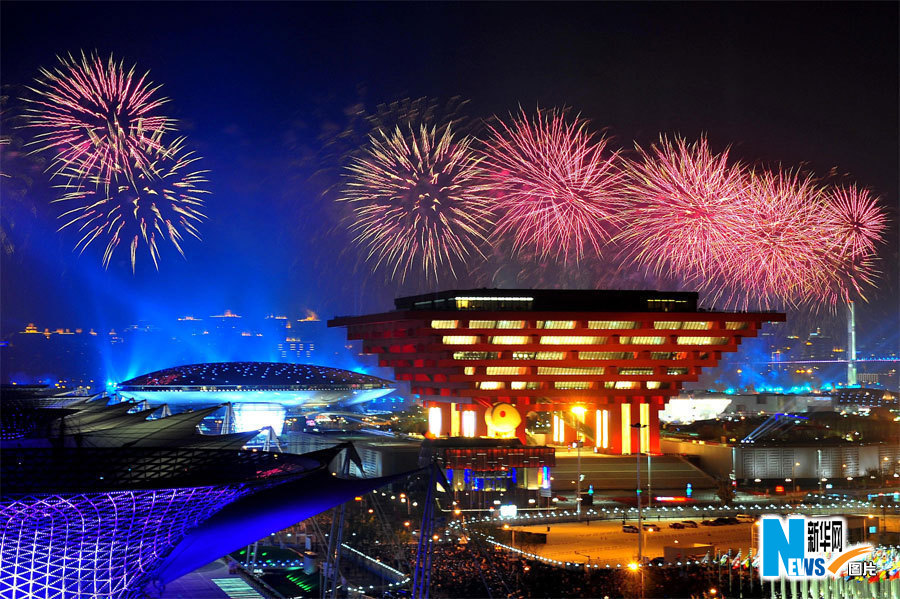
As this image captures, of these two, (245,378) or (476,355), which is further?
(245,378)

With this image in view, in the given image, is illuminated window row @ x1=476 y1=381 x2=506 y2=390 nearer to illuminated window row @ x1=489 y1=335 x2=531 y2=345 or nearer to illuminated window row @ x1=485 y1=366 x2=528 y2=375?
illuminated window row @ x1=485 y1=366 x2=528 y2=375

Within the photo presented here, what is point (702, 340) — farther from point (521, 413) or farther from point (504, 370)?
point (504, 370)

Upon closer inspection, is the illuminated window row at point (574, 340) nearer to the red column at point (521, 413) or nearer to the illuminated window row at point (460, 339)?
the illuminated window row at point (460, 339)

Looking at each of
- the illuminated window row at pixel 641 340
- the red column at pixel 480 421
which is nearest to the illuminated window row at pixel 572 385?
the illuminated window row at pixel 641 340

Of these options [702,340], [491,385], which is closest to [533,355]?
[491,385]

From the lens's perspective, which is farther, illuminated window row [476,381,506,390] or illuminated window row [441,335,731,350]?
illuminated window row [476,381,506,390]

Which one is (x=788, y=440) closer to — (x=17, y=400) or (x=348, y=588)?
(x=348, y=588)

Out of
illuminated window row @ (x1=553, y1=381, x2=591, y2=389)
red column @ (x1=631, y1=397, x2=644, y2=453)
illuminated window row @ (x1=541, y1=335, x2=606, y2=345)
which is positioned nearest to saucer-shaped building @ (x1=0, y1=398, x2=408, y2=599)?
illuminated window row @ (x1=541, y1=335, x2=606, y2=345)
